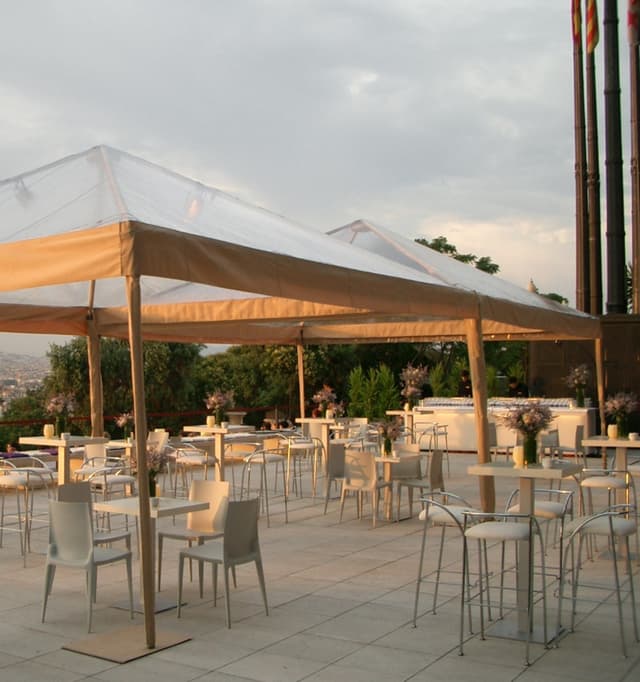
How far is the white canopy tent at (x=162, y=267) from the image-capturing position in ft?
16.2

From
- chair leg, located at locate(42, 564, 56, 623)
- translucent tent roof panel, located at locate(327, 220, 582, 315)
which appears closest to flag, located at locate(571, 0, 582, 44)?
translucent tent roof panel, located at locate(327, 220, 582, 315)

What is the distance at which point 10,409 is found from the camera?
2094cm

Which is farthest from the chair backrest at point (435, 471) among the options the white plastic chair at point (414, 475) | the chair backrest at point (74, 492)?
the chair backrest at point (74, 492)

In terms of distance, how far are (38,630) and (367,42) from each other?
418 inches

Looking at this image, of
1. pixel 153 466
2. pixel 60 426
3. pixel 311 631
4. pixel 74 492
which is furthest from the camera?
pixel 60 426

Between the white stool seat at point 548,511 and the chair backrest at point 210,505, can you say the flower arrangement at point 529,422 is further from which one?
the chair backrest at point 210,505

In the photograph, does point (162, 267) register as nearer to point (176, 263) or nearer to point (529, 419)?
point (176, 263)

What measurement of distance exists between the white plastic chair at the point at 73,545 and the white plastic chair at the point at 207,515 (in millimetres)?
659

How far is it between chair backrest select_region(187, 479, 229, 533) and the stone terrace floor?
1.48 ft

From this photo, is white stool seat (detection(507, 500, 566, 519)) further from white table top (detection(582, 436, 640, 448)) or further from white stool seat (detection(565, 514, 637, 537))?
white table top (detection(582, 436, 640, 448))

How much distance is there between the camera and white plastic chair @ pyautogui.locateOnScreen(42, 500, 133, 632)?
5391 mm

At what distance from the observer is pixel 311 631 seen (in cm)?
521

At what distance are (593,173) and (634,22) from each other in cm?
356

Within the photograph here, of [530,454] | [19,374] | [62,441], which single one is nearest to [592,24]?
[19,374]
